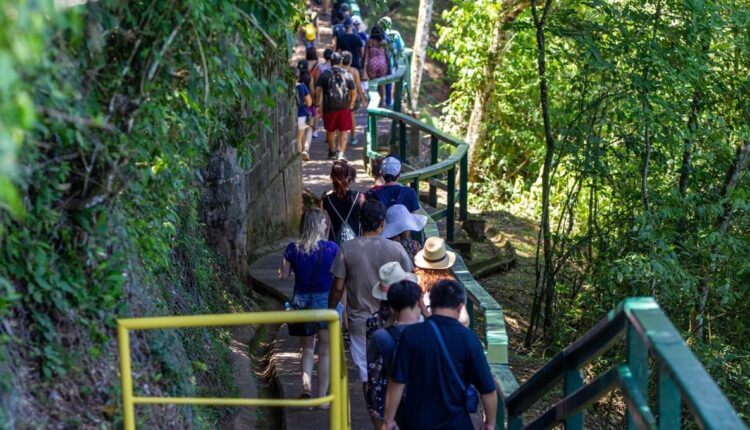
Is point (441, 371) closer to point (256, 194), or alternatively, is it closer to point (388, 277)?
point (388, 277)

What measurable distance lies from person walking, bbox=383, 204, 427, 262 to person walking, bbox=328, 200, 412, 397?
2.39ft

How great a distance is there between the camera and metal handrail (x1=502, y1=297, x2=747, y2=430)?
3.18 meters

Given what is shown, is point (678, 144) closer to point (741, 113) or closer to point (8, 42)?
point (741, 113)

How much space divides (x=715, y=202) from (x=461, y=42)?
7.89 meters

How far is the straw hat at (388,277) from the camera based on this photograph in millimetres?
6609

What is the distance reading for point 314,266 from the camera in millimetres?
7496

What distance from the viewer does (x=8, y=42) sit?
2676 mm

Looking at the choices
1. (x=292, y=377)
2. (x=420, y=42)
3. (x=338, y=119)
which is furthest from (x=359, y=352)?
(x=420, y=42)

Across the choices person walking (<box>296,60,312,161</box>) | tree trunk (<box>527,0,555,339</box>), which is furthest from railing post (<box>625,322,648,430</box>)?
person walking (<box>296,60,312,161</box>)

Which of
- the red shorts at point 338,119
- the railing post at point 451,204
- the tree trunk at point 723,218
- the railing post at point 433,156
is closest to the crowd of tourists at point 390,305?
the tree trunk at point 723,218

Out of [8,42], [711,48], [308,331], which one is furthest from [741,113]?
[8,42]

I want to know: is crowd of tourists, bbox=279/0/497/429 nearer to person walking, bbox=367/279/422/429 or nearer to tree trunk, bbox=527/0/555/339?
person walking, bbox=367/279/422/429

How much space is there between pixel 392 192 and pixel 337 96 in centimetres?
633

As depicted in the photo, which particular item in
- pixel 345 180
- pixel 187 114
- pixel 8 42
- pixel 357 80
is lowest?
pixel 357 80
